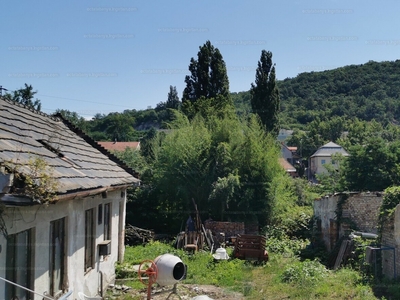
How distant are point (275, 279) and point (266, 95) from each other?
22899 millimetres

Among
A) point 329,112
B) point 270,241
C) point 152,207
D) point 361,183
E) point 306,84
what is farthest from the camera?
point 306,84

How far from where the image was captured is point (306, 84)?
105 m

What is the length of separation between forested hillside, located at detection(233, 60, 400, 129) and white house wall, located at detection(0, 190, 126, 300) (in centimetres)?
9072

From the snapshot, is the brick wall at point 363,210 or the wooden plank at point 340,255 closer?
the wooden plank at point 340,255

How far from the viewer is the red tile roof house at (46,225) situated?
4297 mm

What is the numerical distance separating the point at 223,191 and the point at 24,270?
586 inches

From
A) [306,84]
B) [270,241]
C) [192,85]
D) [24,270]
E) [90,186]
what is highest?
[306,84]

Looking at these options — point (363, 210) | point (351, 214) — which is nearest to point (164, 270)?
point (363, 210)

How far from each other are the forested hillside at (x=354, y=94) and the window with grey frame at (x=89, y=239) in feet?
298

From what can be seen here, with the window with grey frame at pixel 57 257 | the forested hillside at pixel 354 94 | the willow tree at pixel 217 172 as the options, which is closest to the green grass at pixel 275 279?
the window with grey frame at pixel 57 257

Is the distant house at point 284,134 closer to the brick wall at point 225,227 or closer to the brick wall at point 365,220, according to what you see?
the brick wall at point 365,220

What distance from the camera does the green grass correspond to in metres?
10.1

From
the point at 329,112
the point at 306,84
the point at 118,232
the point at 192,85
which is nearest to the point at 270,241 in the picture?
the point at 118,232

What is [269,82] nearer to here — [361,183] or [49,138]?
[361,183]
